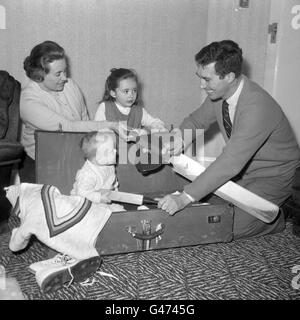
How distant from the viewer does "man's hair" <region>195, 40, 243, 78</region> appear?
162cm

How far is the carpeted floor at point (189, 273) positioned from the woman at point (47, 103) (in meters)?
0.47

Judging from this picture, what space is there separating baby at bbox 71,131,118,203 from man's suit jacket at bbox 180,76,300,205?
0.33 metres

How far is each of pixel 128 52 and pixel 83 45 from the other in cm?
25

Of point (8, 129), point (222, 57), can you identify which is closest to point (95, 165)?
point (8, 129)

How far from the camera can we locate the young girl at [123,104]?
1.93 m

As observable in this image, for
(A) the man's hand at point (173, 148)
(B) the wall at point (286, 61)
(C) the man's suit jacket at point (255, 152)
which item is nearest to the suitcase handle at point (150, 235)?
(C) the man's suit jacket at point (255, 152)

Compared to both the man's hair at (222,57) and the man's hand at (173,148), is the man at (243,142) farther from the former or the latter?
the man's hand at (173,148)

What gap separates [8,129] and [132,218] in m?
0.67

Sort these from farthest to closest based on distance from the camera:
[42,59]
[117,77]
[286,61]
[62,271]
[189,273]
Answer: [286,61]
[117,77]
[42,59]
[189,273]
[62,271]

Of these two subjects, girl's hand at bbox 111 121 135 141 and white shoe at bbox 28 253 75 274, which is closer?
white shoe at bbox 28 253 75 274

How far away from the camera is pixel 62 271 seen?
4.26ft

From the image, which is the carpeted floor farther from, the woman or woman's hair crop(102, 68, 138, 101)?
woman's hair crop(102, 68, 138, 101)

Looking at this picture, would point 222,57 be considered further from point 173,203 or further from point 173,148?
point 173,203

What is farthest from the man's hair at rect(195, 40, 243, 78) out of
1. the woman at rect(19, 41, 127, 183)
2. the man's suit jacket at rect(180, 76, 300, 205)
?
the woman at rect(19, 41, 127, 183)
